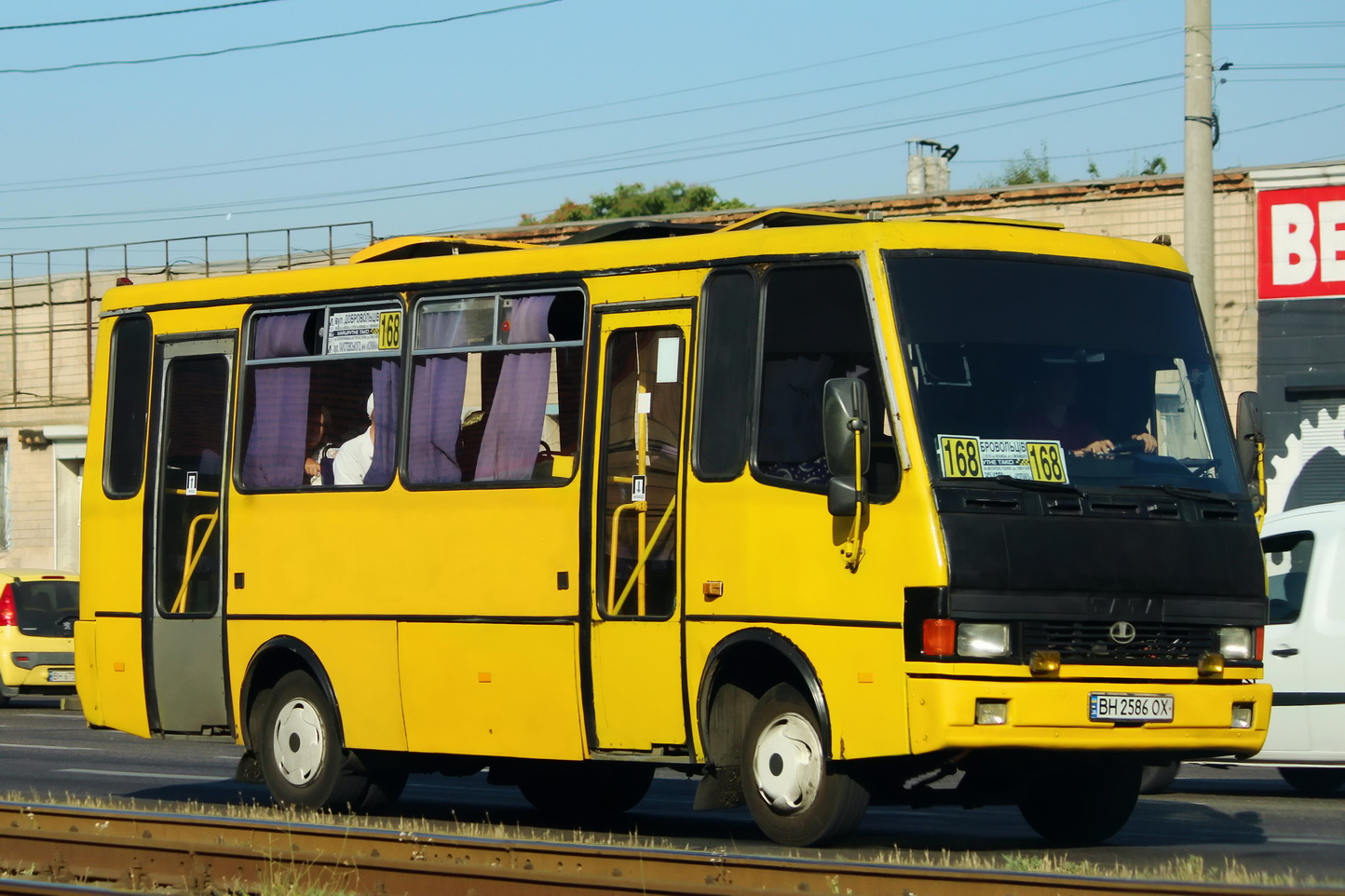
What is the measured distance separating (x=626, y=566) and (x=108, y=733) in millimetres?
12374

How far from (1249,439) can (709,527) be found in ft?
9.12

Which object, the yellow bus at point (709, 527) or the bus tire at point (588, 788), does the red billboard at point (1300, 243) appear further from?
the bus tire at point (588, 788)

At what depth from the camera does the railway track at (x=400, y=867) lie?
7.74 meters

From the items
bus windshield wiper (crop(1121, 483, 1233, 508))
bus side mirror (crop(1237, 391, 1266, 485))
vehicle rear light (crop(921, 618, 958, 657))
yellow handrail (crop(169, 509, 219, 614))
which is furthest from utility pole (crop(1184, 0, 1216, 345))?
vehicle rear light (crop(921, 618, 958, 657))

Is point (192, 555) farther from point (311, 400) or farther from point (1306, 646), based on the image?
point (1306, 646)

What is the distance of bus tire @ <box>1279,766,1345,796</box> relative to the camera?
1420cm

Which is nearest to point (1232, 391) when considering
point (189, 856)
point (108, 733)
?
point (108, 733)

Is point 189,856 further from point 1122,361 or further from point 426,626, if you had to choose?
point 1122,361

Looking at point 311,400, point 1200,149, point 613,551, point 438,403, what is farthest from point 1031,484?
point 1200,149

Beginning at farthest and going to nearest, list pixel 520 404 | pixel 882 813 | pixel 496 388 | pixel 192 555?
pixel 882 813
pixel 192 555
pixel 496 388
pixel 520 404

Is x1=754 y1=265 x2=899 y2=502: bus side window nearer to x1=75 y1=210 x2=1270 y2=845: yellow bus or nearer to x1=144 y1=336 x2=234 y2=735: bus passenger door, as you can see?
x1=75 y1=210 x2=1270 y2=845: yellow bus

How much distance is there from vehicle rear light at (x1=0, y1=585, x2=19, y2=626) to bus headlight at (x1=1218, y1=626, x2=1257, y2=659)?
57.5 ft

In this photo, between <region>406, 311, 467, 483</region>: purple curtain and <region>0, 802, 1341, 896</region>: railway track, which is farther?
<region>406, 311, 467, 483</region>: purple curtain

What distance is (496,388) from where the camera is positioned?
11453 millimetres
